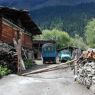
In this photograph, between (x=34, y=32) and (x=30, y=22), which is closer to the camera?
(x=30, y=22)

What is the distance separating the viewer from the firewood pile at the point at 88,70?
1567 cm

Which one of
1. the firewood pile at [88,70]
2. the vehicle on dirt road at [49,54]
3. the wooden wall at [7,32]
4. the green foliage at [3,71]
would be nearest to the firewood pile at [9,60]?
the green foliage at [3,71]

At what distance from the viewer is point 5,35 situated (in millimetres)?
29578

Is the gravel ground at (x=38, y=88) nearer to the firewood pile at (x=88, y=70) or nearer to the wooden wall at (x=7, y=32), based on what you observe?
the firewood pile at (x=88, y=70)

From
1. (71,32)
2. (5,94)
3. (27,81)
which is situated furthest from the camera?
(71,32)

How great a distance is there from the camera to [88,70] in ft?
52.8

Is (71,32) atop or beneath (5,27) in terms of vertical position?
atop

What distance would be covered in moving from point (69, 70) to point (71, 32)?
149148mm

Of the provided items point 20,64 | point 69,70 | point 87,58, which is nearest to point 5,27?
point 20,64

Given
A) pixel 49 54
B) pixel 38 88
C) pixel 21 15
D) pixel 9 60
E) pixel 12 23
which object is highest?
pixel 21 15

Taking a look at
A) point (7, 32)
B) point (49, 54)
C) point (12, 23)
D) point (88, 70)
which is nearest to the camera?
point (88, 70)

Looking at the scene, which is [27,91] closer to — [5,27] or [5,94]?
[5,94]

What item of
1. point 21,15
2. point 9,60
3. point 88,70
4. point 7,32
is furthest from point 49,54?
point 88,70

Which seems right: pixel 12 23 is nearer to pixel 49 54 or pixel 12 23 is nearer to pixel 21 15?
pixel 21 15
